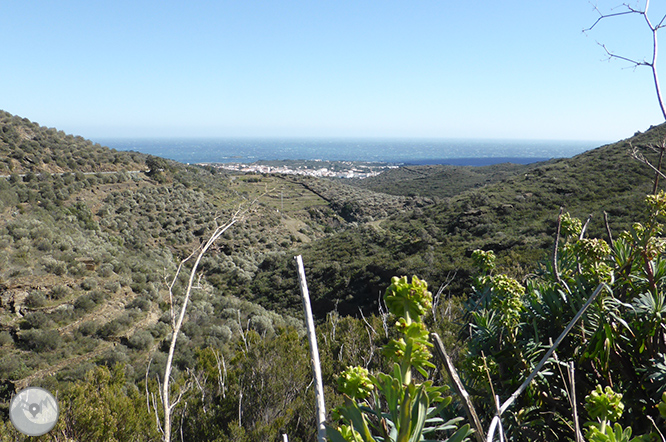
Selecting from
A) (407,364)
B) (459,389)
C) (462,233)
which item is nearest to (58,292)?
(407,364)

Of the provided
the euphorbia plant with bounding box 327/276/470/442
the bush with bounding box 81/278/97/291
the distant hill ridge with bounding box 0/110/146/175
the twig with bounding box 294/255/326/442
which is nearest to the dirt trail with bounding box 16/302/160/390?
the bush with bounding box 81/278/97/291

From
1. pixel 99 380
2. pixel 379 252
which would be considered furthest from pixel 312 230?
pixel 99 380

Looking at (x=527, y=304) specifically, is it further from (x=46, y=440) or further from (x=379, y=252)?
(x=379, y=252)

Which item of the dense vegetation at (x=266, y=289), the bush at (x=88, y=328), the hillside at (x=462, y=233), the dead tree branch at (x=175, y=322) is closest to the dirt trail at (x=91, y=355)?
the dense vegetation at (x=266, y=289)

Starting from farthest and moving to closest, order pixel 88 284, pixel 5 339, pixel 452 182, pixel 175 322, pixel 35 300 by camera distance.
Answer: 1. pixel 452 182
2. pixel 88 284
3. pixel 35 300
4. pixel 5 339
5. pixel 175 322

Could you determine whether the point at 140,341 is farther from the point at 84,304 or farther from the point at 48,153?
the point at 48,153

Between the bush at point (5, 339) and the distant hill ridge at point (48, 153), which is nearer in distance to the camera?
the bush at point (5, 339)

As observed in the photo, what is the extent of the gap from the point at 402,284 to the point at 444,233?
25719 millimetres

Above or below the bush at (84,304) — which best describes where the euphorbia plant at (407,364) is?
above

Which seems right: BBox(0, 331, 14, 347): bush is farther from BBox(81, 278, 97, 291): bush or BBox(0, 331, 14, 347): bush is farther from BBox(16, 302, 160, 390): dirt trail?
BBox(81, 278, 97, 291): bush

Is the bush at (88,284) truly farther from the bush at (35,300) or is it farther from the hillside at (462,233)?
the hillside at (462,233)

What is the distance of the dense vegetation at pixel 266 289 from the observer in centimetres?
186

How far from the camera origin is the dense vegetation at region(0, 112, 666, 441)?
1.86m

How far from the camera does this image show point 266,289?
22344 mm
